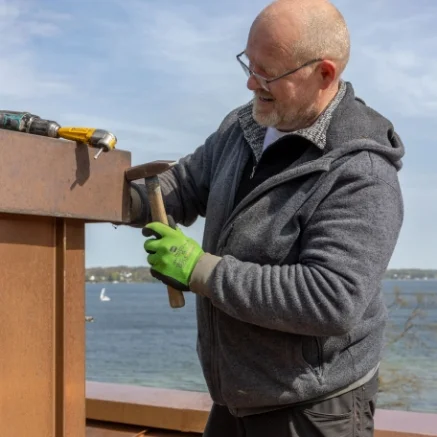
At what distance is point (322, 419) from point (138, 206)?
0.84m

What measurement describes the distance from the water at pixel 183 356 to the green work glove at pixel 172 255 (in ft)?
7.33

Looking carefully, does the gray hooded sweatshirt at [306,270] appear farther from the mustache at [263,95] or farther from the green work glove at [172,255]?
the mustache at [263,95]

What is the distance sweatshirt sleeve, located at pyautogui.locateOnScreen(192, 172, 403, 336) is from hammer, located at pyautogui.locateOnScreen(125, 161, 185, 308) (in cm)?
18

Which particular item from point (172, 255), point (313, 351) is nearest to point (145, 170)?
point (172, 255)

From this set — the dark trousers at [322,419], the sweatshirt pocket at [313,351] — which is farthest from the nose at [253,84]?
the dark trousers at [322,419]

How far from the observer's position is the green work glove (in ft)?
7.09

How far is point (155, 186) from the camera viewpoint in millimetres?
2297

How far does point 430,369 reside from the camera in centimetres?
2380

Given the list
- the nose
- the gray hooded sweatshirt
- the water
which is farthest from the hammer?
the water

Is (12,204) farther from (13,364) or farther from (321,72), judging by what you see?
(321,72)

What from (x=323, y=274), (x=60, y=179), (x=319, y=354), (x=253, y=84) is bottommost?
(x=319, y=354)

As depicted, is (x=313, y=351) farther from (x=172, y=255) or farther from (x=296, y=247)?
(x=172, y=255)

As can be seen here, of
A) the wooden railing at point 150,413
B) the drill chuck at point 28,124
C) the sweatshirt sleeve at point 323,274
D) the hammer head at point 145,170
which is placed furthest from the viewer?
the wooden railing at point 150,413

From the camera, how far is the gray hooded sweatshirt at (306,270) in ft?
6.89
